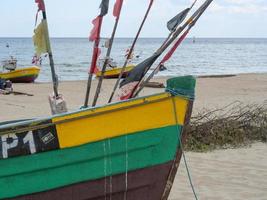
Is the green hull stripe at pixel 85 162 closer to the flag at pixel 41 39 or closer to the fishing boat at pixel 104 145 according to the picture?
the fishing boat at pixel 104 145

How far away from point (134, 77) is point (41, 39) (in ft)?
3.26

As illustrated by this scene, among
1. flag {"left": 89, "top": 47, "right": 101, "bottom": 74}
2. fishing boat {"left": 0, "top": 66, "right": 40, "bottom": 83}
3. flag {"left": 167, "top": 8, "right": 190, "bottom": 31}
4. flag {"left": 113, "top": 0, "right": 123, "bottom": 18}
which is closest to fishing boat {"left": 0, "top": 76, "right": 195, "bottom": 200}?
flag {"left": 167, "top": 8, "right": 190, "bottom": 31}

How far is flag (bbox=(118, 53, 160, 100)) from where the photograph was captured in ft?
14.0

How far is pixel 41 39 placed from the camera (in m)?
4.52

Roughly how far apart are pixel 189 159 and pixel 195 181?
96cm

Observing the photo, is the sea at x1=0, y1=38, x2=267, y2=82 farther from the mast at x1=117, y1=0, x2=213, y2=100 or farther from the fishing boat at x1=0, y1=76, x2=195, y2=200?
the fishing boat at x1=0, y1=76, x2=195, y2=200

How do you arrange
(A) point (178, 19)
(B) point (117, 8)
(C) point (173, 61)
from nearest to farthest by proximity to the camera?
1. (A) point (178, 19)
2. (B) point (117, 8)
3. (C) point (173, 61)

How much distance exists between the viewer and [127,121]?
162 inches

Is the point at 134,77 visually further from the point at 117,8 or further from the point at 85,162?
the point at 85,162

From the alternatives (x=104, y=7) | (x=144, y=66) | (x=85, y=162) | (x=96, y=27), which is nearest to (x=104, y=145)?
(x=85, y=162)

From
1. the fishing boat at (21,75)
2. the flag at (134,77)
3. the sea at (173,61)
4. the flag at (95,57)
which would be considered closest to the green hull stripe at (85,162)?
the flag at (134,77)

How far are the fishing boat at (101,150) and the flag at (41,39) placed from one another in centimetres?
92

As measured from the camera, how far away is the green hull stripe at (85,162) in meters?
3.90

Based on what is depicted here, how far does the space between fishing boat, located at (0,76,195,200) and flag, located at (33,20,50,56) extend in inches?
36.3
